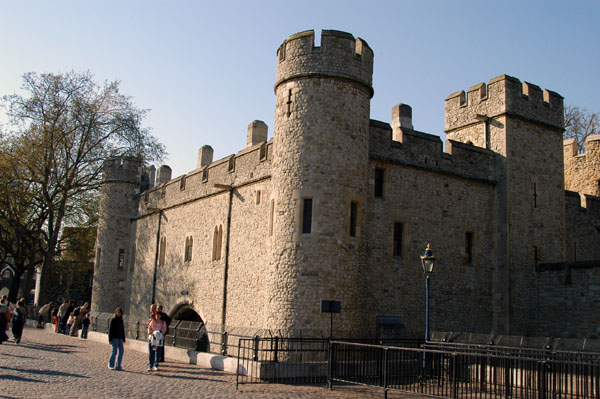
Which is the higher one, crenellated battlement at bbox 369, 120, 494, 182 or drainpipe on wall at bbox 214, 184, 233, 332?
crenellated battlement at bbox 369, 120, 494, 182

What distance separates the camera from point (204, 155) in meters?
25.8

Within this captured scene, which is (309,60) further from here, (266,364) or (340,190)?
(266,364)

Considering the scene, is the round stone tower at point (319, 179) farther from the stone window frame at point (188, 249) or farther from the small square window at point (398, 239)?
the stone window frame at point (188, 249)

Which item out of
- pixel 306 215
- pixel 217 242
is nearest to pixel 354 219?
pixel 306 215

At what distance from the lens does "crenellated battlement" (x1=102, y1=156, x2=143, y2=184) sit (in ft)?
100

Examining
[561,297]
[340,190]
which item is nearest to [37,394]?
[340,190]

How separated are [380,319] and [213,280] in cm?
714

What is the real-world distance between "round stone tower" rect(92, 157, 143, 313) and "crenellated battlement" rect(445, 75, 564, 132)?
16.7 metres

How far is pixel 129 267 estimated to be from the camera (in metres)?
30.0

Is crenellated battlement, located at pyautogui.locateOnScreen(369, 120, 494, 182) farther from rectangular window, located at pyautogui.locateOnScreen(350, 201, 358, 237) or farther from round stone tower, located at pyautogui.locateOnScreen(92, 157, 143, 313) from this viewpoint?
round stone tower, located at pyautogui.locateOnScreen(92, 157, 143, 313)

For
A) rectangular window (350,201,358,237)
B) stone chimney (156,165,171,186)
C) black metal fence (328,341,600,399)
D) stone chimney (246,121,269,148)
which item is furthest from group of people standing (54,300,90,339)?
black metal fence (328,341,600,399)

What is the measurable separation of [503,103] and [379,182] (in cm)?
581

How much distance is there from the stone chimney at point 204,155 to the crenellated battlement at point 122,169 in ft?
20.5

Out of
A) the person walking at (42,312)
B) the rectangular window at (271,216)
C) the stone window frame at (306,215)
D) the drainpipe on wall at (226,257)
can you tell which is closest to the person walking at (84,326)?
the person walking at (42,312)
